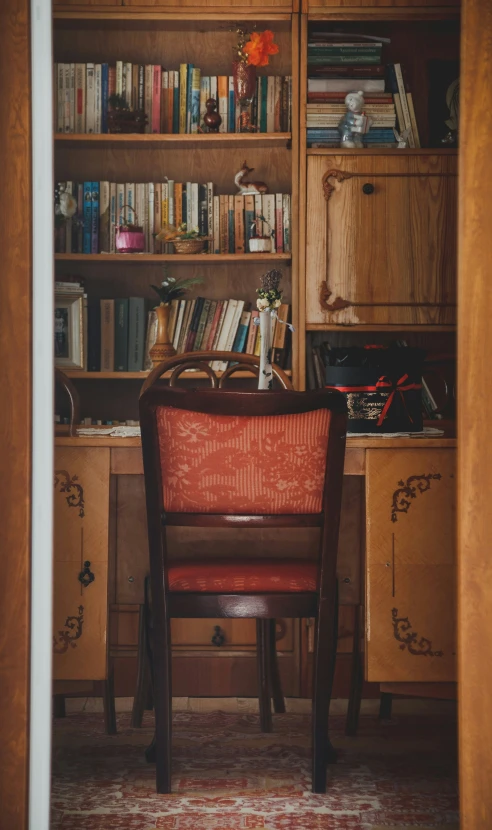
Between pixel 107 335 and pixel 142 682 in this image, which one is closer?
pixel 142 682

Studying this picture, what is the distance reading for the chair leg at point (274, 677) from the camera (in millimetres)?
2604

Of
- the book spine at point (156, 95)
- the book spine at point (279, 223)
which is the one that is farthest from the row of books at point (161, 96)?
the book spine at point (279, 223)

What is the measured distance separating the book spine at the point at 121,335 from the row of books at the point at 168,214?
0.22m

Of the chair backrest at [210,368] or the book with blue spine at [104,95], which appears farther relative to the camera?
the book with blue spine at [104,95]

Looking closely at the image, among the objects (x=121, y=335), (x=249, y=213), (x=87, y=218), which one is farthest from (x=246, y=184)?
(x=121, y=335)

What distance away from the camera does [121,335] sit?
349 centimetres

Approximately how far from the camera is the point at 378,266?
3.30 meters

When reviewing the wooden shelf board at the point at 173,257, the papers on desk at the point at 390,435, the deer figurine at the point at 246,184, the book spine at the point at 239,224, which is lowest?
the papers on desk at the point at 390,435

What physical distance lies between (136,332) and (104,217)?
0.45 metres

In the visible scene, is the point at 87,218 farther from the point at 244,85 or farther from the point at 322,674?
the point at 322,674

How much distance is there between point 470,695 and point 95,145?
257cm

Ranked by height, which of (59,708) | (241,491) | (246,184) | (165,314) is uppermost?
(246,184)

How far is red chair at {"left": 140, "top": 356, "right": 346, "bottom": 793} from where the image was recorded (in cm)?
204

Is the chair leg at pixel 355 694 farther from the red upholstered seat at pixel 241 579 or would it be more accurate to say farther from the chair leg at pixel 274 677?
the red upholstered seat at pixel 241 579
